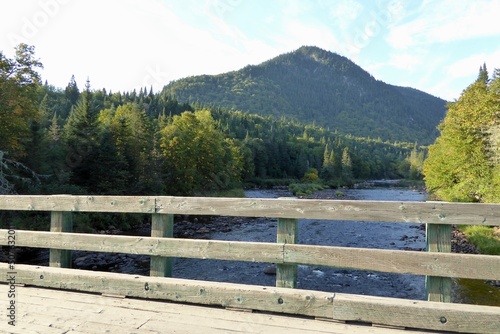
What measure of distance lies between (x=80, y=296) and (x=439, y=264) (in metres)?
3.92

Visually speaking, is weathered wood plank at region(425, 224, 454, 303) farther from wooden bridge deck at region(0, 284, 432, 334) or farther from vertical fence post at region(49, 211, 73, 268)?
vertical fence post at region(49, 211, 73, 268)

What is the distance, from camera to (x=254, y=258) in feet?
12.2

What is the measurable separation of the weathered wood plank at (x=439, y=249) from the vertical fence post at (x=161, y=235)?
9.32ft

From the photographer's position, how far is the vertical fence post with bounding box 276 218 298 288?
369 centimetres

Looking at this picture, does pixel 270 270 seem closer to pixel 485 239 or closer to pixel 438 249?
pixel 438 249

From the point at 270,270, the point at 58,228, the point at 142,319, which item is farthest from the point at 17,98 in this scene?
the point at 142,319

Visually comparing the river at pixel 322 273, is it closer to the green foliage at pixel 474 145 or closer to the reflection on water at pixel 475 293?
the reflection on water at pixel 475 293

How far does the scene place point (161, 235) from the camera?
411cm

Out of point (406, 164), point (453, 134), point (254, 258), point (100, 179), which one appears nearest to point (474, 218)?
point (254, 258)

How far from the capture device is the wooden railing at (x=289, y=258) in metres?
3.18

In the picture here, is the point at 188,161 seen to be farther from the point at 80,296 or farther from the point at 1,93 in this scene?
the point at 80,296

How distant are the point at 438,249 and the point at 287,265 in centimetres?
152

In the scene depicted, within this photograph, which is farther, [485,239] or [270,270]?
[485,239]

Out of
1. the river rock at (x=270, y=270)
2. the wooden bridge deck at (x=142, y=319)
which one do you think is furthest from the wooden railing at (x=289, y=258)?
the river rock at (x=270, y=270)
